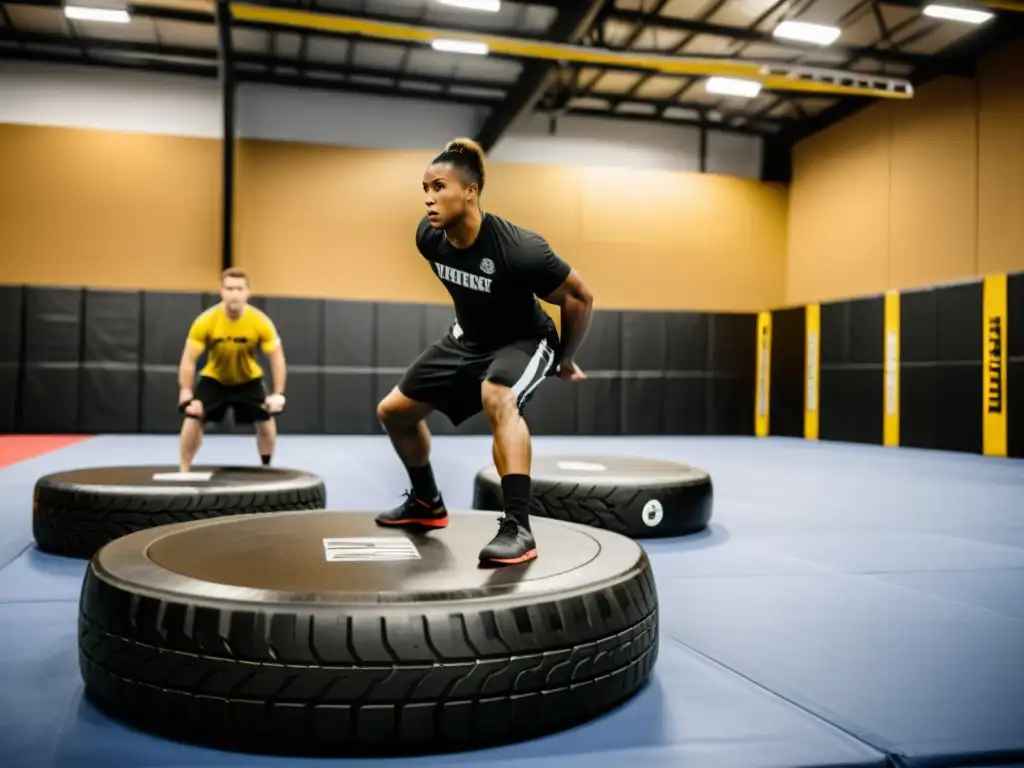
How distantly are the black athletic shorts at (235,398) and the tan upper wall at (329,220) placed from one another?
7.67m

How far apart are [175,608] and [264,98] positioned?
1296cm

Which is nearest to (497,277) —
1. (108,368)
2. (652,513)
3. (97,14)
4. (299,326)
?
(652,513)

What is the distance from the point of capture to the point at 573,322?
285cm

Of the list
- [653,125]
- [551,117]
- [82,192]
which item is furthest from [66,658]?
[653,125]

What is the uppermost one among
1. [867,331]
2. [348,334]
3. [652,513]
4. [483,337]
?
[867,331]

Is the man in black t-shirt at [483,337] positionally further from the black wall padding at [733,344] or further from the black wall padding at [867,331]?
the black wall padding at [733,344]

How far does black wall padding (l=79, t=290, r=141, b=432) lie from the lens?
11.5 m

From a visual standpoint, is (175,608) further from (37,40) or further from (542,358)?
(37,40)

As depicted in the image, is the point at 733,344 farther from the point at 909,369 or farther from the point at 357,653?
the point at 357,653

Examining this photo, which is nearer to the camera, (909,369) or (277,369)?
(277,369)

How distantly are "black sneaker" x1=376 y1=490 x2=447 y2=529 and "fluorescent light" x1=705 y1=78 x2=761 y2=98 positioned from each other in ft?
33.8

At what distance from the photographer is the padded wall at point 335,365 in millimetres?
11445

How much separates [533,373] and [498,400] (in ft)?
0.63

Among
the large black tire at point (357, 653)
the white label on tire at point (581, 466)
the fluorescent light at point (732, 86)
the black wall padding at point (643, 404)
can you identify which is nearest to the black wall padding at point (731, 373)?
the black wall padding at point (643, 404)
